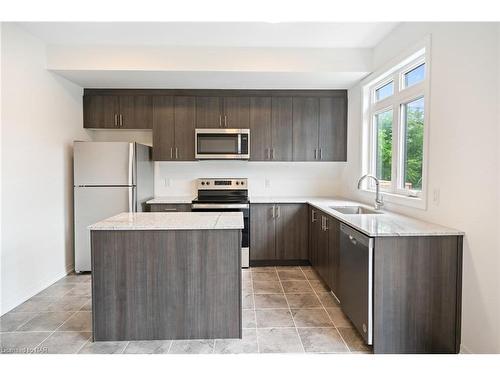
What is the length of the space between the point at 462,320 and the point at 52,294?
11.7 ft

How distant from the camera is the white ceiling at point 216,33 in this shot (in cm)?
271

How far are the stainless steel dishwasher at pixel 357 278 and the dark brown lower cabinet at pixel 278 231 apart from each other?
4.32 ft

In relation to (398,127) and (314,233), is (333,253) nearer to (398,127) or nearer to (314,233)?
(314,233)

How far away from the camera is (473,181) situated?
1822 millimetres

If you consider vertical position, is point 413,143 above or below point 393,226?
above

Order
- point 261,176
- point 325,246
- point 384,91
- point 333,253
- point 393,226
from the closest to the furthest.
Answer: point 393,226, point 333,253, point 325,246, point 384,91, point 261,176

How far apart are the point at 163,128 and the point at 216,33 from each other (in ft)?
5.13

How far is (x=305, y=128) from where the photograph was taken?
13.2 ft

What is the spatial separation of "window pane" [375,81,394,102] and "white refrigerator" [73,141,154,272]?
9.64 ft

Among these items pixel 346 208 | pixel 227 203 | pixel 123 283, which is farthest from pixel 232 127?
pixel 123 283

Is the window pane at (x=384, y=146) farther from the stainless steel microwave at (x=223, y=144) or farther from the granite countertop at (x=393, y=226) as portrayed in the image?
the stainless steel microwave at (x=223, y=144)

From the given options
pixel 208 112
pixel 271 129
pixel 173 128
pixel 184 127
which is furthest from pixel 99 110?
pixel 271 129
